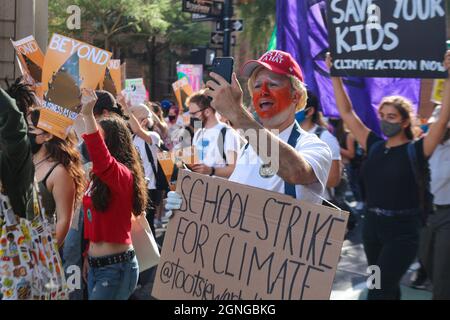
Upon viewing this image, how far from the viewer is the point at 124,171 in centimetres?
395

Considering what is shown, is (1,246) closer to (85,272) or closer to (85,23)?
(85,272)

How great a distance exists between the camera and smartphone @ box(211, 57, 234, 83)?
101 inches

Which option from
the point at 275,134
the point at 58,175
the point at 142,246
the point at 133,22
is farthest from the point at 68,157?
the point at 133,22

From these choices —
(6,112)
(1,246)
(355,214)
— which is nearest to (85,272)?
(1,246)

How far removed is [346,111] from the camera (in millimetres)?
4832

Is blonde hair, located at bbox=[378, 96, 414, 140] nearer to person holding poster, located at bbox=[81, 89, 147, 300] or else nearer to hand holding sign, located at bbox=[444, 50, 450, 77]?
hand holding sign, located at bbox=[444, 50, 450, 77]

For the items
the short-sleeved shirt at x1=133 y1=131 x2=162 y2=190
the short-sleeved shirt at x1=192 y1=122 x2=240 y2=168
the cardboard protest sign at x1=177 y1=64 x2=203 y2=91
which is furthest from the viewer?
the cardboard protest sign at x1=177 y1=64 x2=203 y2=91

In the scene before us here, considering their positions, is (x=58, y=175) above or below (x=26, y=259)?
above

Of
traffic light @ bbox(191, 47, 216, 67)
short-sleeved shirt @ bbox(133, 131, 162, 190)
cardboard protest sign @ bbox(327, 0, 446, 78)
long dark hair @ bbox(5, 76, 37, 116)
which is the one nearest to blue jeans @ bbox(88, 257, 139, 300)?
long dark hair @ bbox(5, 76, 37, 116)

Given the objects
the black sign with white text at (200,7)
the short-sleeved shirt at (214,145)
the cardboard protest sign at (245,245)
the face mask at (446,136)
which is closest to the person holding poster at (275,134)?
the cardboard protest sign at (245,245)

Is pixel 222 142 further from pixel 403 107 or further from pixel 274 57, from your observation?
pixel 274 57

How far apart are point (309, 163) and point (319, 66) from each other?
2984mm

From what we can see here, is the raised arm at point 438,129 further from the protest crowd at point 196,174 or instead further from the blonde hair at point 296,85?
the blonde hair at point 296,85

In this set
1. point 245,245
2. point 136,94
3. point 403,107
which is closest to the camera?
point 245,245
